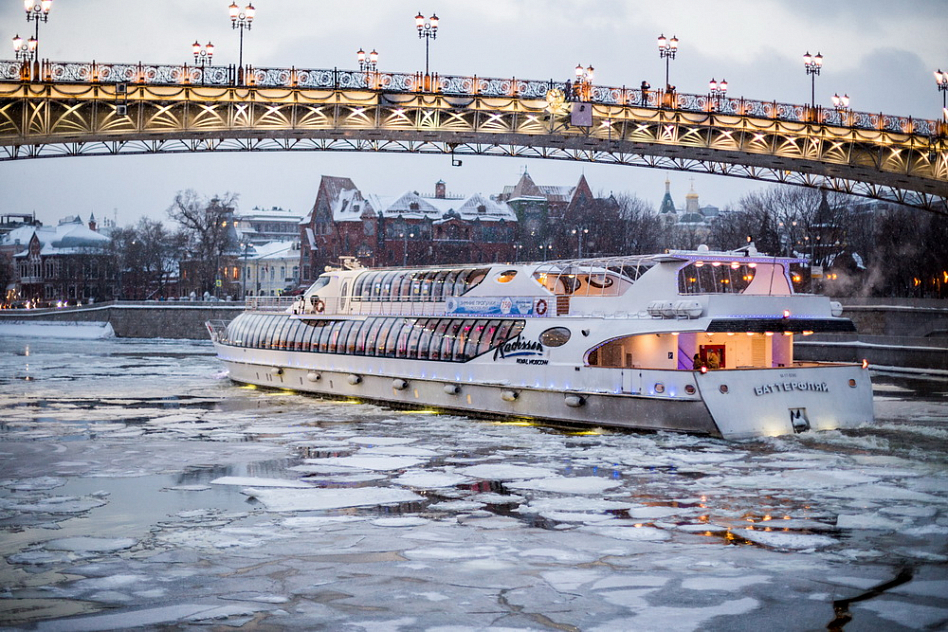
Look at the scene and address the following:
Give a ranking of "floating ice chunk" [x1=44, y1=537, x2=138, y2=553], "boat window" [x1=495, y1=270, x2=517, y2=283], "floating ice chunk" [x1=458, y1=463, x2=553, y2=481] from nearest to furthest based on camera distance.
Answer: "floating ice chunk" [x1=44, y1=537, x2=138, y2=553], "floating ice chunk" [x1=458, y1=463, x2=553, y2=481], "boat window" [x1=495, y1=270, x2=517, y2=283]

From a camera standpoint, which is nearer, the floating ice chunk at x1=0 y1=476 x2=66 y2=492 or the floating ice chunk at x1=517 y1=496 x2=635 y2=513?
the floating ice chunk at x1=517 y1=496 x2=635 y2=513

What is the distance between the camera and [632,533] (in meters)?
15.0

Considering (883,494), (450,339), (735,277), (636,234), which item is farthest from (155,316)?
(883,494)

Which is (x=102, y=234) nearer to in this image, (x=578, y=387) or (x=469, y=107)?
(x=469, y=107)

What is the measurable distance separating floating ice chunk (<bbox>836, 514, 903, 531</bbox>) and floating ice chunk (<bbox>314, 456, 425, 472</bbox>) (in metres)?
8.62

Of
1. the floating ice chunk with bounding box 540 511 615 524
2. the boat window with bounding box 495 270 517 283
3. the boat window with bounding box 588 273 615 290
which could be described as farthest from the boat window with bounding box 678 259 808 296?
the floating ice chunk with bounding box 540 511 615 524

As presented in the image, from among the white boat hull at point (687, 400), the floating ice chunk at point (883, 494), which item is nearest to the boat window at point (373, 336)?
the white boat hull at point (687, 400)

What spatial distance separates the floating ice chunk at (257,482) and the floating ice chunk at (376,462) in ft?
6.39

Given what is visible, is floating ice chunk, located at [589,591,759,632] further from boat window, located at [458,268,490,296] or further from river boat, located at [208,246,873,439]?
boat window, located at [458,268,490,296]

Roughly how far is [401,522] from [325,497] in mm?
2466

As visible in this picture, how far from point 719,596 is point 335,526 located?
6.05m

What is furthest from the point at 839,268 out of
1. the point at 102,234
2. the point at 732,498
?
the point at 102,234

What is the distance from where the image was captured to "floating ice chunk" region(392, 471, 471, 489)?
62.4ft

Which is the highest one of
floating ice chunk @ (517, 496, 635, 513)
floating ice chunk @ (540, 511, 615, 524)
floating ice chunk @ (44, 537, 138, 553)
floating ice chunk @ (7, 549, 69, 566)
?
floating ice chunk @ (517, 496, 635, 513)
